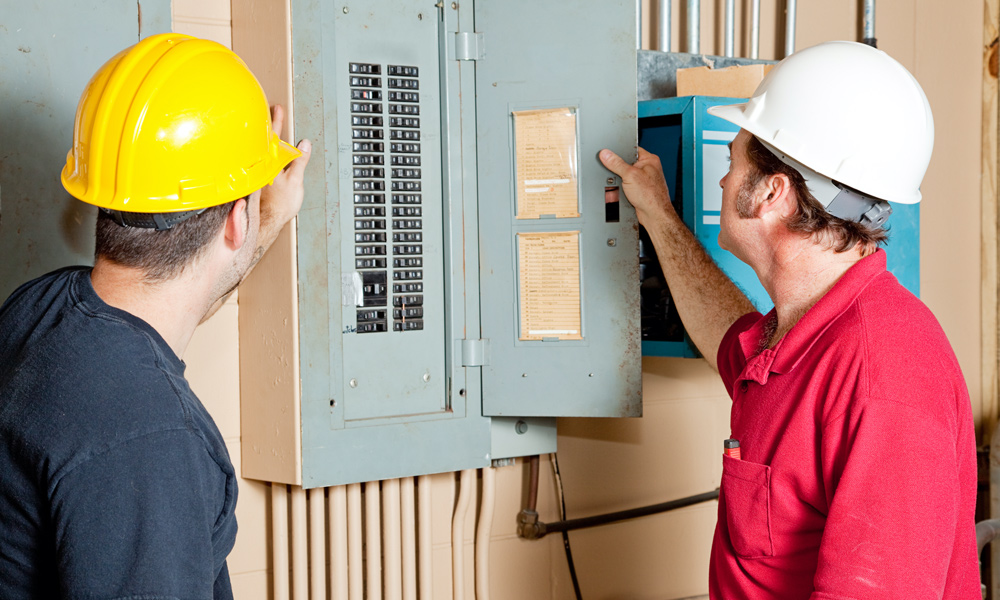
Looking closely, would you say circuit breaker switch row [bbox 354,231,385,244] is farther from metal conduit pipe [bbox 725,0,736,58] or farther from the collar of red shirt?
metal conduit pipe [bbox 725,0,736,58]

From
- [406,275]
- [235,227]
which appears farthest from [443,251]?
[235,227]

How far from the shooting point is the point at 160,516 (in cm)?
81

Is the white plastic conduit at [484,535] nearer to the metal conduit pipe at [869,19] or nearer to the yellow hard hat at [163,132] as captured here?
the yellow hard hat at [163,132]

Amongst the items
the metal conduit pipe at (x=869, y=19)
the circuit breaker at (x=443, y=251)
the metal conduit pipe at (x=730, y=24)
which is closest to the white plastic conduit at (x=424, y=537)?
the circuit breaker at (x=443, y=251)

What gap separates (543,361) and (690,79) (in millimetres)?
629

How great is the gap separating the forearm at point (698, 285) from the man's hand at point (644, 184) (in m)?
0.01

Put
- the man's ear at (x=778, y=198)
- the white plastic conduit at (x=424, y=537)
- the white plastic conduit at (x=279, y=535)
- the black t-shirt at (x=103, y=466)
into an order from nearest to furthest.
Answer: the black t-shirt at (x=103, y=466), the man's ear at (x=778, y=198), the white plastic conduit at (x=279, y=535), the white plastic conduit at (x=424, y=537)

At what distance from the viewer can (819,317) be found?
1.18m

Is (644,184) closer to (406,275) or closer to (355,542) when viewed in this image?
(406,275)

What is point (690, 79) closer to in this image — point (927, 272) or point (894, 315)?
point (894, 315)

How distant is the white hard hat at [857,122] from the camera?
1.21 meters

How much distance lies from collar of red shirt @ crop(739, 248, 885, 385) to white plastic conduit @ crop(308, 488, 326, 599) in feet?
2.95

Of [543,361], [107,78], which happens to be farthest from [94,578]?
[543,361]

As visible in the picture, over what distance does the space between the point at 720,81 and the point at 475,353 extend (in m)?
0.72
